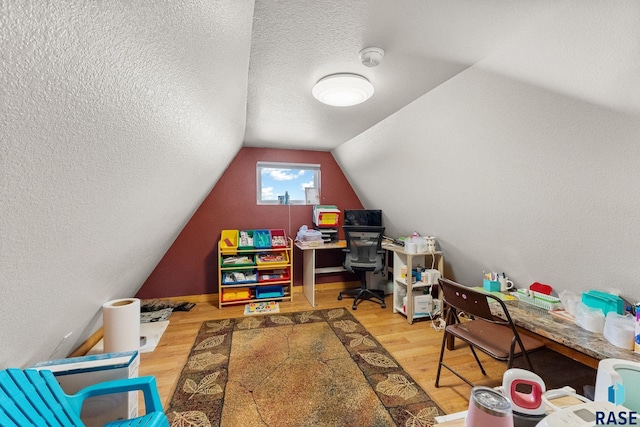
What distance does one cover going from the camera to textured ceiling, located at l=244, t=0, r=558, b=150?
3.90 feet

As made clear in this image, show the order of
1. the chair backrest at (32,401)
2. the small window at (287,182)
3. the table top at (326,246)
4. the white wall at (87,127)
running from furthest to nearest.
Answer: the small window at (287,182) < the table top at (326,246) < the chair backrest at (32,401) < the white wall at (87,127)

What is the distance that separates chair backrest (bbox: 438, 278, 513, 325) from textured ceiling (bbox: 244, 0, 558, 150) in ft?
4.62

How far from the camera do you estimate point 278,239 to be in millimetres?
3859

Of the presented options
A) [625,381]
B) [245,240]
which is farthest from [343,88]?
[245,240]

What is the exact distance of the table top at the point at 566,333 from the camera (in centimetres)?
146

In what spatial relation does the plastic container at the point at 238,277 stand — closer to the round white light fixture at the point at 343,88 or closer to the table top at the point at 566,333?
the round white light fixture at the point at 343,88

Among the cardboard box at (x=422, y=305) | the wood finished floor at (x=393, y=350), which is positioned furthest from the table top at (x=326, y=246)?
the cardboard box at (x=422, y=305)

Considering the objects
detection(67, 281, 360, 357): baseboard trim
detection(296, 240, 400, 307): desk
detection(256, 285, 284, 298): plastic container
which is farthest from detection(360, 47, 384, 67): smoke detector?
detection(67, 281, 360, 357): baseboard trim

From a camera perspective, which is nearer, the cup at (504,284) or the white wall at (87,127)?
the white wall at (87,127)

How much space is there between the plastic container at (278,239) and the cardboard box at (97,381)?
2372 mm

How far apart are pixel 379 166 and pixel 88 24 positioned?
9.68 feet

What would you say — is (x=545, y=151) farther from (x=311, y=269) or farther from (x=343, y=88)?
(x=311, y=269)

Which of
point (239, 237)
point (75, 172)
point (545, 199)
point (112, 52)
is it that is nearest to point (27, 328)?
point (75, 172)

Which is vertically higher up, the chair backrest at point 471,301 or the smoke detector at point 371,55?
the smoke detector at point 371,55
